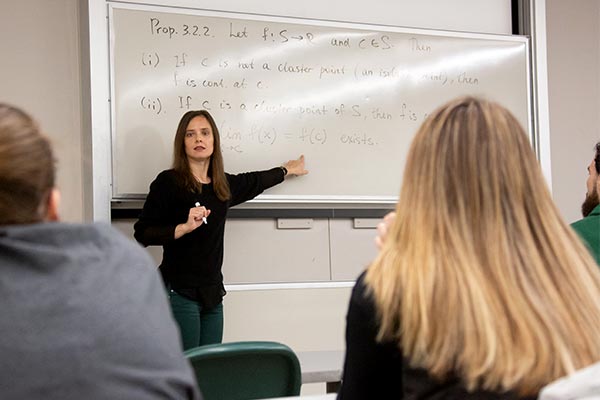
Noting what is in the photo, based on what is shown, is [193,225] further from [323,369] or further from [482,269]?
[482,269]

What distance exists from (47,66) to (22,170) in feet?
8.64

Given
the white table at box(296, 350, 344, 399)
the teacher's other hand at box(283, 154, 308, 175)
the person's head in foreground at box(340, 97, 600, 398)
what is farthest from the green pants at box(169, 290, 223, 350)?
the person's head in foreground at box(340, 97, 600, 398)

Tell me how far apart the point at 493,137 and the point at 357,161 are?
8.96 ft

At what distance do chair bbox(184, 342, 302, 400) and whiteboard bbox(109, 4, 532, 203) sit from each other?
5.73 feet

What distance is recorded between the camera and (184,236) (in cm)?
328

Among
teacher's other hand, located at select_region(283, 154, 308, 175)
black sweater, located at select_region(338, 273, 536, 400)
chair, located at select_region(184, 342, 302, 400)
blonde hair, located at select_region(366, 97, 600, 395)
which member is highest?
teacher's other hand, located at select_region(283, 154, 308, 175)

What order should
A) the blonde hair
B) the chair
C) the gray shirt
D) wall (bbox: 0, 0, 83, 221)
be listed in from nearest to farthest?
the gray shirt < the blonde hair < the chair < wall (bbox: 0, 0, 83, 221)

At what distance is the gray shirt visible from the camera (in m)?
0.90

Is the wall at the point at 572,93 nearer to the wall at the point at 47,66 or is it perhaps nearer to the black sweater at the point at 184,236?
the black sweater at the point at 184,236

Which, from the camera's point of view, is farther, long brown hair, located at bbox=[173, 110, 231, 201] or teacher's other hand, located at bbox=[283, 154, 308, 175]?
teacher's other hand, located at bbox=[283, 154, 308, 175]

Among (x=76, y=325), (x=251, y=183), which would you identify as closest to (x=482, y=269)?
(x=76, y=325)

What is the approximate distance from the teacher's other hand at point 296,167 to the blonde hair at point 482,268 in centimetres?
250

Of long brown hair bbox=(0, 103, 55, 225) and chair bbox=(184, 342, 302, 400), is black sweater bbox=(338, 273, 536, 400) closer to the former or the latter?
long brown hair bbox=(0, 103, 55, 225)

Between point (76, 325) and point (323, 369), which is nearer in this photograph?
point (76, 325)
